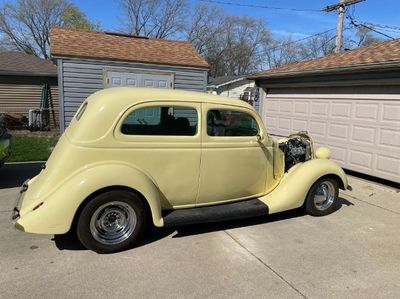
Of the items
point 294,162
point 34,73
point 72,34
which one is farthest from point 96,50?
point 294,162

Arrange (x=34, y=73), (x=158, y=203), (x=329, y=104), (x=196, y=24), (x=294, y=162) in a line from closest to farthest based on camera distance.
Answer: (x=158, y=203)
(x=294, y=162)
(x=329, y=104)
(x=34, y=73)
(x=196, y=24)

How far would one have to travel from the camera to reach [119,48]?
513 inches

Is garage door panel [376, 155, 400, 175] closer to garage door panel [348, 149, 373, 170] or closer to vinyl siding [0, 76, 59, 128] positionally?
garage door panel [348, 149, 373, 170]

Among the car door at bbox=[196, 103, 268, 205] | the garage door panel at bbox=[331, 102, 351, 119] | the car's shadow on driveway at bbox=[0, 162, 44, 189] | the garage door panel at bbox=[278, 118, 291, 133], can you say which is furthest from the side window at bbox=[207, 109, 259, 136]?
the garage door panel at bbox=[278, 118, 291, 133]

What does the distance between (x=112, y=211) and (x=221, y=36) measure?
4495 centimetres

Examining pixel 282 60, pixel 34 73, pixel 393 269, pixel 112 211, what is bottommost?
pixel 393 269

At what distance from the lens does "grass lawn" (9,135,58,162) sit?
9875mm

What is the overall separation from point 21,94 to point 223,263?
1696 cm

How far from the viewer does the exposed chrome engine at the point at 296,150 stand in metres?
6.14

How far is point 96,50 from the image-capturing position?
12445 millimetres

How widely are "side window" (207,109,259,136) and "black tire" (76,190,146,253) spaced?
138 cm

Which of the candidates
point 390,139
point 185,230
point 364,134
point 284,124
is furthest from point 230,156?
point 284,124

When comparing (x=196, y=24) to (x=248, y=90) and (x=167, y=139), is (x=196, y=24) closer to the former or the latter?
(x=248, y=90)

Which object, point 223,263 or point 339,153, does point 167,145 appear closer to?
point 223,263
